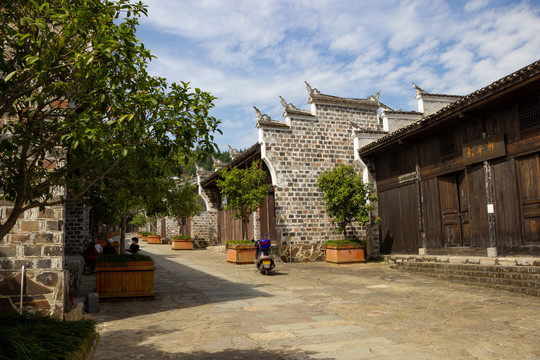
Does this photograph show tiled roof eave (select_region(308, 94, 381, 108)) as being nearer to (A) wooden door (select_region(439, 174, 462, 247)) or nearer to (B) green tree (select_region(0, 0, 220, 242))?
(A) wooden door (select_region(439, 174, 462, 247))

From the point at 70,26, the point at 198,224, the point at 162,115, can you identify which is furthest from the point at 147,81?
the point at 198,224

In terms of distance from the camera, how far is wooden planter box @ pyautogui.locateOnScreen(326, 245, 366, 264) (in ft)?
51.6

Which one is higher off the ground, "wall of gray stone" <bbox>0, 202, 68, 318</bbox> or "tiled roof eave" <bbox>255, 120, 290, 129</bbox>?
"tiled roof eave" <bbox>255, 120, 290, 129</bbox>

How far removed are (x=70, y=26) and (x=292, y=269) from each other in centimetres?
1257

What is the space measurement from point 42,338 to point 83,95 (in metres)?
2.02

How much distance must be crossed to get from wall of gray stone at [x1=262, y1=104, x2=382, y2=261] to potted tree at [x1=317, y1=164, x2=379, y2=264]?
1.02 metres

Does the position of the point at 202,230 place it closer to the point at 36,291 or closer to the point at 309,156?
the point at 309,156

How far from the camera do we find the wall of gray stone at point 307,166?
16.7 meters

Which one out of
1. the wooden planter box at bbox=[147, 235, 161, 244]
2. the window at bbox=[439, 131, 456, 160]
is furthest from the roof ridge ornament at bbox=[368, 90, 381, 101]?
the wooden planter box at bbox=[147, 235, 161, 244]

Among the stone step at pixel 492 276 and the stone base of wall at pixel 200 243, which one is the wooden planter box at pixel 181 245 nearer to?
the stone base of wall at pixel 200 243

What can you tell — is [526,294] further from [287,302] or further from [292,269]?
A: [292,269]

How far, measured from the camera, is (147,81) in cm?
354

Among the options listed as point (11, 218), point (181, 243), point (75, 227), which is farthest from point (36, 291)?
point (181, 243)

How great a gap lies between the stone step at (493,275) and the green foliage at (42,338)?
26.8 ft
